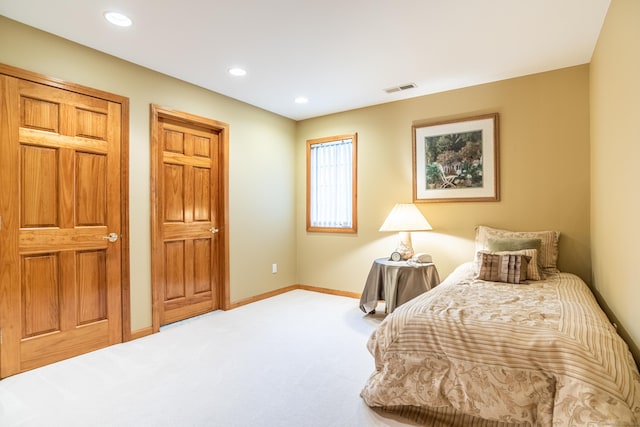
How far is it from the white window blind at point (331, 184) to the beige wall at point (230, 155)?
1.15ft

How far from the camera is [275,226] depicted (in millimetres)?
4680

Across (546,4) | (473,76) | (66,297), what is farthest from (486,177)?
(66,297)

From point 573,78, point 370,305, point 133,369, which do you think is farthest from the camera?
point 370,305

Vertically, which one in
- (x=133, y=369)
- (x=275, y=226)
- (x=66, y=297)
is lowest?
(x=133, y=369)

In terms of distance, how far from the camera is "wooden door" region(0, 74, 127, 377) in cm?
238

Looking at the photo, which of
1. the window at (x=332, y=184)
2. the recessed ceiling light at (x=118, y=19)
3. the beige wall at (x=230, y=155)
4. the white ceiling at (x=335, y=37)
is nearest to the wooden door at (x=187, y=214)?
the beige wall at (x=230, y=155)

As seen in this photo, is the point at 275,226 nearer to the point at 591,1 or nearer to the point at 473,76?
the point at 473,76

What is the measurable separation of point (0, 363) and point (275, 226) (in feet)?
9.70

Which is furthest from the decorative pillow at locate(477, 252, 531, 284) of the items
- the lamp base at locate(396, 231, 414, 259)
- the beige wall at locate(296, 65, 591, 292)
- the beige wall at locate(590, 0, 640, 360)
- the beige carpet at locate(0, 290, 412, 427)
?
the beige carpet at locate(0, 290, 412, 427)

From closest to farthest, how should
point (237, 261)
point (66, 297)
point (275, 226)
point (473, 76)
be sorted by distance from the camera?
point (66, 297)
point (473, 76)
point (237, 261)
point (275, 226)

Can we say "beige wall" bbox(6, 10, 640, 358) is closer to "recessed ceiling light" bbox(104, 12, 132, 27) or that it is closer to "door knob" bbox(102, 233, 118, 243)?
"door knob" bbox(102, 233, 118, 243)

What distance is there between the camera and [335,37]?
2637mm

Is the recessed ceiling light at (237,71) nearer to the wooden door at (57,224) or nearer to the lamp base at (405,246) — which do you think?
the wooden door at (57,224)

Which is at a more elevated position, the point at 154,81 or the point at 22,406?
the point at 154,81
